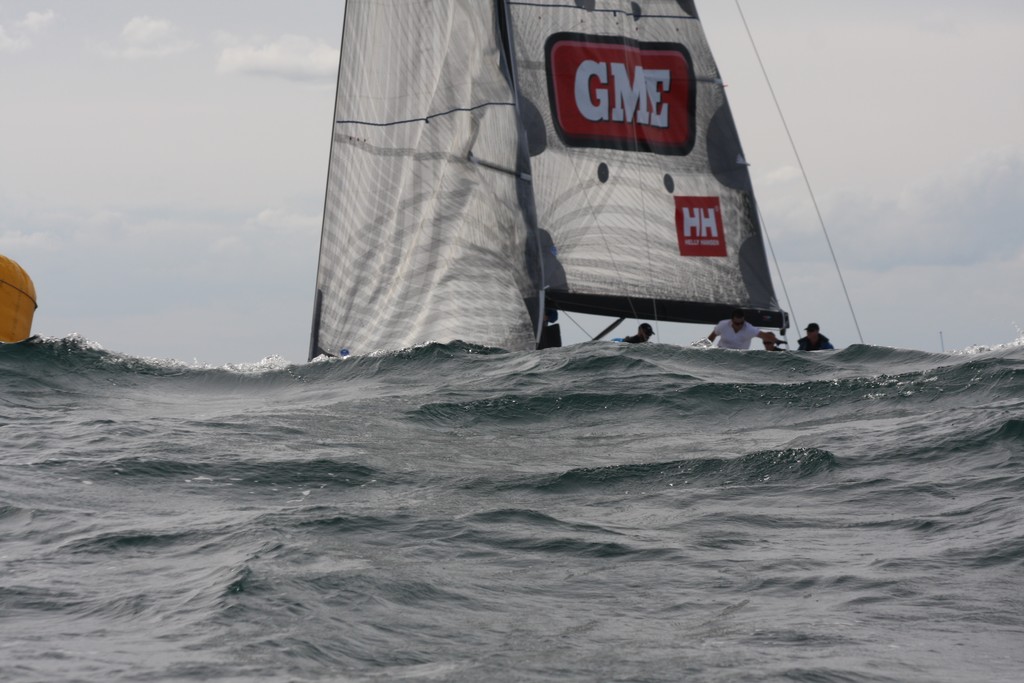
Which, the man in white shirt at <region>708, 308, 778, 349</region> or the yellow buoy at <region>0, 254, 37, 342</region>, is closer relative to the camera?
the yellow buoy at <region>0, 254, 37, 342</region>

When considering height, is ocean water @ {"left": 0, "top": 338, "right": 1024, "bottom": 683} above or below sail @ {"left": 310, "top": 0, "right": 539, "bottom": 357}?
below

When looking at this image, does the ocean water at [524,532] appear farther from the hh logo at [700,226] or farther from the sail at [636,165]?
the hh logo at [700,226]

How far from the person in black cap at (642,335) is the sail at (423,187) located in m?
1.67

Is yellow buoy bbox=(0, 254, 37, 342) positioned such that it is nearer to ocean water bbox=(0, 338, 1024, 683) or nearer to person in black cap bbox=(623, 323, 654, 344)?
ocean water bbox=(0, 338, 1024, 683)

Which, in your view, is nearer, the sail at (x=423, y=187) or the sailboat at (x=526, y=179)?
the sail at (x=423, y=187)

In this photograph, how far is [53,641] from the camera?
5758mm

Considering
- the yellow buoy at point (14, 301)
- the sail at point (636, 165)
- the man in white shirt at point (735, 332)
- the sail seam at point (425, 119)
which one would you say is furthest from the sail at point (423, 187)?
the yellow buoy at point (14, 301)

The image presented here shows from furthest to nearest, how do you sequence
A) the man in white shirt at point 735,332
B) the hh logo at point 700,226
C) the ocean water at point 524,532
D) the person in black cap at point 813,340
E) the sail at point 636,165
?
the hh logo at point 700,226 < the sail at point 636,165 < the person in black cap at point 813,340 < the man in white shirt at point 735,332 < the ocean water at point 524,532

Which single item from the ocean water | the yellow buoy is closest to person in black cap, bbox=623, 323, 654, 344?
the ocean water

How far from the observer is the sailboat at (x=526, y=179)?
19.2 meters

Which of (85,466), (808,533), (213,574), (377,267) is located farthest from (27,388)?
(808,533)

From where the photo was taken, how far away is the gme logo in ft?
69.6

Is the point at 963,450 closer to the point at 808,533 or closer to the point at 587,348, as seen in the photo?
the point at 808,533

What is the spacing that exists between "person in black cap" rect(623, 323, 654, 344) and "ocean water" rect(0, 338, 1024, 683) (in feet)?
18.8
